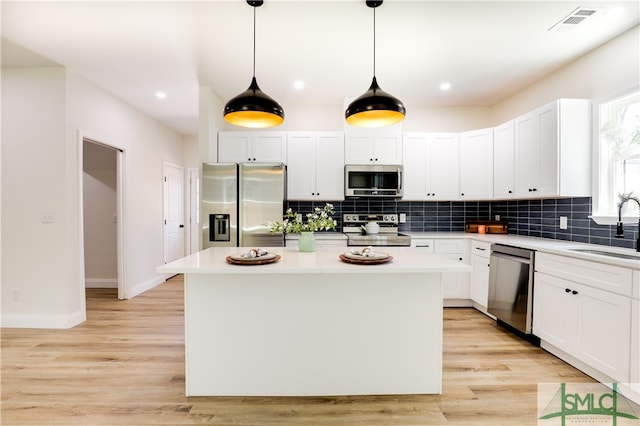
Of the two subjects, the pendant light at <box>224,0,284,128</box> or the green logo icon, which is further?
the pendant light at <box>224,0,284,128</box>

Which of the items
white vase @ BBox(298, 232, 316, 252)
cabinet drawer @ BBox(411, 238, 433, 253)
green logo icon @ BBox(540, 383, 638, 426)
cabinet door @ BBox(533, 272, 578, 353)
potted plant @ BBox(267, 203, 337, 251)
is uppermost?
potted plant @ BBox(267, 203, 337, 251)

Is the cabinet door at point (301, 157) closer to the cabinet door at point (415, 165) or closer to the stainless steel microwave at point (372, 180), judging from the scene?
the stainless steel microwave at point (372, 180)

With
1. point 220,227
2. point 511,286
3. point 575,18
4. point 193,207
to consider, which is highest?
point 575,18

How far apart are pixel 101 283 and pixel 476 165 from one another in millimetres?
5824

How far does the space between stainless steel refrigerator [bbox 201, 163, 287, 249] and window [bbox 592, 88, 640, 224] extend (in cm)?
321

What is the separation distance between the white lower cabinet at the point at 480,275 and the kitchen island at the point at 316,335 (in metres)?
1.75

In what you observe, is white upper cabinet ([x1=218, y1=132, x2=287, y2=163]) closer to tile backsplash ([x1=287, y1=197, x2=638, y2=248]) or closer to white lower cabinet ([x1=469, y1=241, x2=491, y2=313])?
tile backsplash ([x1=287, y1=197, x2=638, y2=248])

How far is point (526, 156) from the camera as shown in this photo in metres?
3.30

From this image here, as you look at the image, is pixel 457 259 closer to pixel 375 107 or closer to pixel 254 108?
pixel 375 107

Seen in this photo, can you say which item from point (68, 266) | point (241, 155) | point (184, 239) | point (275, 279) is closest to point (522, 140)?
point (275, 279)

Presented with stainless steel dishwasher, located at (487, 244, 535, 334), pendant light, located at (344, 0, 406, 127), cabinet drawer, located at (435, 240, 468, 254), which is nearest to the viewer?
pendant light, located at (344, 0, 406, 127)

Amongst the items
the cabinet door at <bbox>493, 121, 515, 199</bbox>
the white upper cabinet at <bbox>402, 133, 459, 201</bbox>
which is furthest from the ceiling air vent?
the white upper cabinet at <bbox>402, 133, 459, 201</bbox>

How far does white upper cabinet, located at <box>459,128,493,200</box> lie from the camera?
12.8 ft

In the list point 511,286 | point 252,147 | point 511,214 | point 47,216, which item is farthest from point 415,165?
point 47,216
